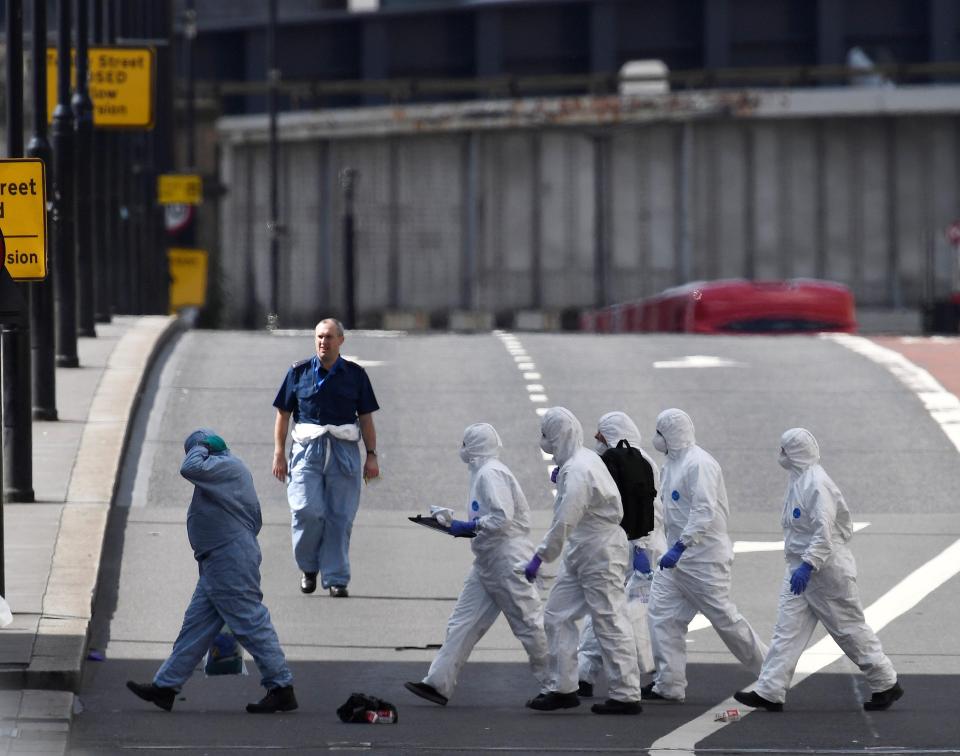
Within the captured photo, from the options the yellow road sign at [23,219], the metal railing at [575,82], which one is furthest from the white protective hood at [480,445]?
the metal railing at [575,82]

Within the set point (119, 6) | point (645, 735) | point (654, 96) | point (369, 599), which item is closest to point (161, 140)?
point (119, 6)

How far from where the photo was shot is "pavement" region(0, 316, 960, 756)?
11625mm

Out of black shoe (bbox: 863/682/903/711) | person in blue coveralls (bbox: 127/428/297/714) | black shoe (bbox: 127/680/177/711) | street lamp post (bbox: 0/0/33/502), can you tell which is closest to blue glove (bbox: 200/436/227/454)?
person in blue coveralls (bbox: 127/428/297/714)

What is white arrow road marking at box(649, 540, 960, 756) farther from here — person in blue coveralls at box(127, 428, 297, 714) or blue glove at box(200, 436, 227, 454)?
blue glove at box(200, 436, 227, 454)

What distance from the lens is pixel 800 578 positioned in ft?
40.0

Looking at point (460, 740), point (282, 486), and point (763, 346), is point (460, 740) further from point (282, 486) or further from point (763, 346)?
point (763, 346)

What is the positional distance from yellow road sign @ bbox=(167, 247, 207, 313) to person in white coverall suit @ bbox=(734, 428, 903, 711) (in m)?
35.1

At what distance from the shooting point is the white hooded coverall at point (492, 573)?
1216 cm

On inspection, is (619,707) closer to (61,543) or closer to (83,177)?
(61,543)

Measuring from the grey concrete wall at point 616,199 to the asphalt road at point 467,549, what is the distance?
25.2m

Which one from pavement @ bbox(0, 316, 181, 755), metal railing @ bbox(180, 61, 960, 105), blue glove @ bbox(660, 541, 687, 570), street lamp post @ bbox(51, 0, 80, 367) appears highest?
metal railing @ bbox(180, 61, 960, 105)

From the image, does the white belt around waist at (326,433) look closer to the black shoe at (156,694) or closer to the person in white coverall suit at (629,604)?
the person in white coverall suit at (629,604)

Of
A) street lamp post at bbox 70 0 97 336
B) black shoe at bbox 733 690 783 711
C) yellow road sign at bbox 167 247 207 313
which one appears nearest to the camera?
black shoe at bbox 733 690 783 711

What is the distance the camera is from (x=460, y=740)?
1120 centimetres
